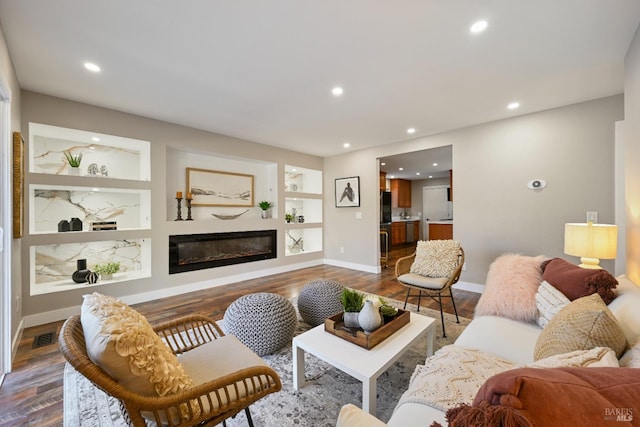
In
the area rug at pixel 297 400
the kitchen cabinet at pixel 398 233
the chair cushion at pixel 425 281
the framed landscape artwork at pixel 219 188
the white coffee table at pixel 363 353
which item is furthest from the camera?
the kitchen cabinet at pixel 398 233

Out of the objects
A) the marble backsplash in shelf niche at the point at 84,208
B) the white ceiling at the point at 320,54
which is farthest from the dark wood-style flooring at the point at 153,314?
the white ceiling at the point at 320,54

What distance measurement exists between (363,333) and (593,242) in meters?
2.03

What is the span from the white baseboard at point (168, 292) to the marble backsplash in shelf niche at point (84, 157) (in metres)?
1.60

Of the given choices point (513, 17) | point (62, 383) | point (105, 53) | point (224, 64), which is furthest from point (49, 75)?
point (513, 17)

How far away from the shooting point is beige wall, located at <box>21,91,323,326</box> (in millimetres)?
2721

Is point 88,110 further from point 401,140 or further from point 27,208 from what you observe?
point 401,140

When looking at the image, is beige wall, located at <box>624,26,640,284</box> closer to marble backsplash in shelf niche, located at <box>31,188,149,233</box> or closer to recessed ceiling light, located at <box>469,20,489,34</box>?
recessed ceiling light, located at <box>469,20,489,34</box>

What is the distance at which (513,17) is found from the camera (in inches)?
65.8

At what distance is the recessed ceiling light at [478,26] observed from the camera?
1.72 metres

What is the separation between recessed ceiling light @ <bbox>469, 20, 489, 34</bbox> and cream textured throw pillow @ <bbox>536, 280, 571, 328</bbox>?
1809 millimetres

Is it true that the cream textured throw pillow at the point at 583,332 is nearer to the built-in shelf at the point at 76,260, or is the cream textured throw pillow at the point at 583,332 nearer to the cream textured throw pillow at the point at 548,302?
the cream textured throw pillow at the point at 548,302

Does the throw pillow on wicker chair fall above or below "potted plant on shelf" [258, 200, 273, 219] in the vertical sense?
below

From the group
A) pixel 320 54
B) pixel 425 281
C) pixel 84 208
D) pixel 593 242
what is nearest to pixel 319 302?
pixel 425 281

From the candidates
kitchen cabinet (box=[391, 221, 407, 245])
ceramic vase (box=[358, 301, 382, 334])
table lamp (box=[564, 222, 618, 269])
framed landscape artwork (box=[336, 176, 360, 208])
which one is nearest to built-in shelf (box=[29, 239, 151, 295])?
ceramic vase (box=[358, 301, 382, 334])
